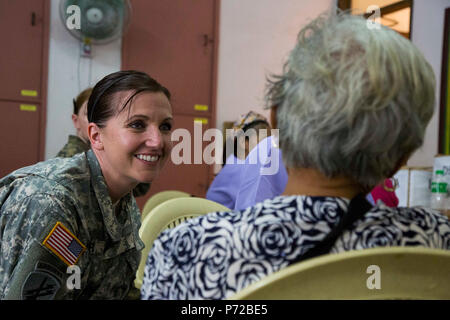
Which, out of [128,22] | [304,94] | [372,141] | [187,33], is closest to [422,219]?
[372,141]

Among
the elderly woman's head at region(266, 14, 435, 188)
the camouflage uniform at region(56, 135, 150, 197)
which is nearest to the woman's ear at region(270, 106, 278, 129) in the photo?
the elderly woman's head at region(266, 14, 435, 188)

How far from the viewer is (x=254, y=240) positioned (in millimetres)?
692

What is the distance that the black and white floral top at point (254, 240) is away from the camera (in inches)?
27.3

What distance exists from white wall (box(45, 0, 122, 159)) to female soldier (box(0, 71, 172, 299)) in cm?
254

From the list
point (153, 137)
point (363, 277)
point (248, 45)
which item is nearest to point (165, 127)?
point (153, 137)

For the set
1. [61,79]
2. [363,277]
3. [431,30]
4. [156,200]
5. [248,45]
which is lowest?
[156,200]

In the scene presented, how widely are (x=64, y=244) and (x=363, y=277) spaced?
801 mm

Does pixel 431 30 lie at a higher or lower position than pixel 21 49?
higher

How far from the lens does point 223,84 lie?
4441 millimetres

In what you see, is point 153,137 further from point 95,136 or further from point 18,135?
point 18,135

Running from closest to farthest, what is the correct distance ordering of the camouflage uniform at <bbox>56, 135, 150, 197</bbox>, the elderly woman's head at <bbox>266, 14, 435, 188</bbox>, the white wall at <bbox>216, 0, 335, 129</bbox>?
the elderly woman's head at <bbox>266, 14, 435, 188</bbox> → the camouflage uniform at <bbox>56, 135, 150, 197</bbox> → the white wall at <bbox>216, 0, 335, 129</bbox>

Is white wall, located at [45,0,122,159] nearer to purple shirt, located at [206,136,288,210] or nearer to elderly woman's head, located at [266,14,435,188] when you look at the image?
purple shirt, located at [206,136,288,210]

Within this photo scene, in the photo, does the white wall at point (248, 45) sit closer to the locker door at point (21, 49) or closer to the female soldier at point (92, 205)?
the locker door at point (21, 49)

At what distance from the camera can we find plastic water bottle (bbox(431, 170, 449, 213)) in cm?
255
